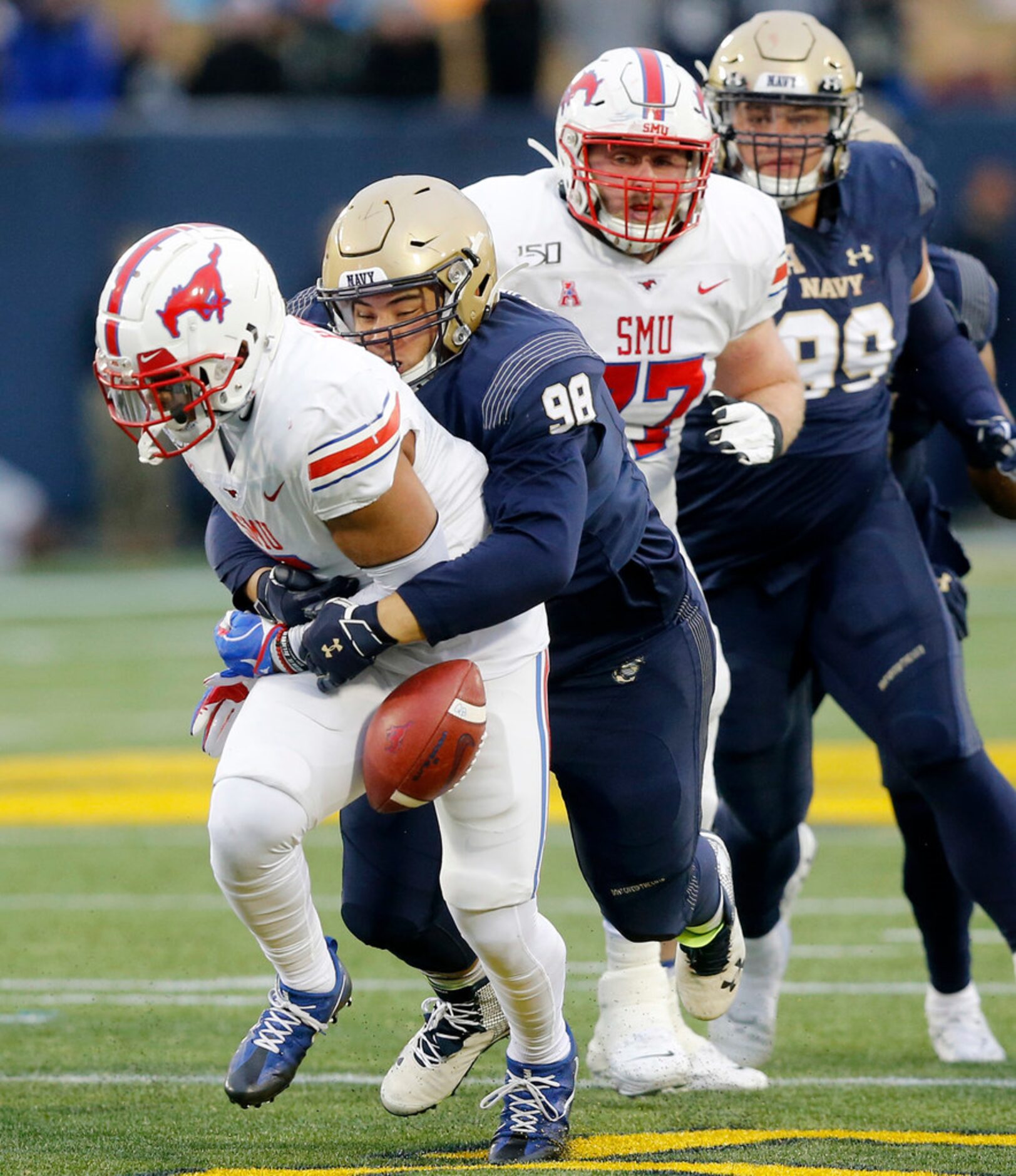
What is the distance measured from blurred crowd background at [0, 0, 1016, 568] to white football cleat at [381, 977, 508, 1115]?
950 centimetres

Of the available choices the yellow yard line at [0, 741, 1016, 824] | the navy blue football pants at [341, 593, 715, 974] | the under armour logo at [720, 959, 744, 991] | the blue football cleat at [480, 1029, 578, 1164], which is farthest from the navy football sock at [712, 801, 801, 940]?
the yellow yard line at [0, 741, 1016, 824]

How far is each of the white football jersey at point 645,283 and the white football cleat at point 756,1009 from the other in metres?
1.29

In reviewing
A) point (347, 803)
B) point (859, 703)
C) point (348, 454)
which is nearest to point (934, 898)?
point (859, 703)

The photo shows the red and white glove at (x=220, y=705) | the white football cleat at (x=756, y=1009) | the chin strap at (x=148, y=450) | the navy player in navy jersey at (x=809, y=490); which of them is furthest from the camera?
the white football cleat at (x=756, y=1009)

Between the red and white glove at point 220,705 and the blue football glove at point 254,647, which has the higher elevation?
the blue football glove at point 254,647

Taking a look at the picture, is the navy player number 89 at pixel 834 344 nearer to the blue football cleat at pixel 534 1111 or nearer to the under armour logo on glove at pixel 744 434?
the under armour logo on glove at pixel 744 434

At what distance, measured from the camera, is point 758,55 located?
4465 mm

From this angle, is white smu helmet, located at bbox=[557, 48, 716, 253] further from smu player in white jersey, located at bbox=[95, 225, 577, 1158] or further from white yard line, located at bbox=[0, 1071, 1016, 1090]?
white yard line, located at bbox=[0, 1071, 1016, 1090]

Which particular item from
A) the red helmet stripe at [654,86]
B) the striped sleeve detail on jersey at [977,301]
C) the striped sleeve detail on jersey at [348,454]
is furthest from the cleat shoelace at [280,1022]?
the striped sleeve detail on jersey at [977,301]

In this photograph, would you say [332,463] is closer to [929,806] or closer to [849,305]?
[849,305]

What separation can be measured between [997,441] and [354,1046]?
1951 millimetres

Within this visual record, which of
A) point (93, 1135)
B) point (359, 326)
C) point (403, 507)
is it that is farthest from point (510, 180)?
point (93, 1135)

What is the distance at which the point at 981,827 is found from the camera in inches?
165

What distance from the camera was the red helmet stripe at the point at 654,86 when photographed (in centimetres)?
390
